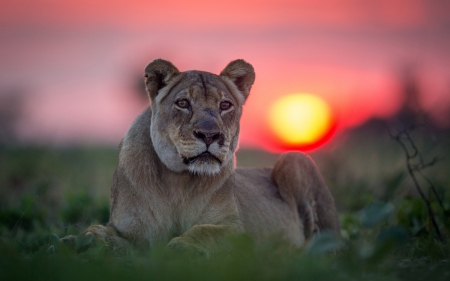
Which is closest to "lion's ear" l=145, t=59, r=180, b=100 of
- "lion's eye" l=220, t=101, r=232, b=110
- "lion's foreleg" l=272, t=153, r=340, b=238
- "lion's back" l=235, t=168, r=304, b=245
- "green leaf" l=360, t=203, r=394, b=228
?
"lion's eye" l=220, t=101, r=232, b=110

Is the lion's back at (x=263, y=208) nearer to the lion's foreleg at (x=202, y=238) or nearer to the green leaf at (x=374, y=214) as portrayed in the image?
the lion's foreleg at (x=202, y=238)

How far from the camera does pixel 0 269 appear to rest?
11.4 feet

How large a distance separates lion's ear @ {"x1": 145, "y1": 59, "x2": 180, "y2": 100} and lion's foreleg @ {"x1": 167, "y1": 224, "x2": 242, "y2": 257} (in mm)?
1455

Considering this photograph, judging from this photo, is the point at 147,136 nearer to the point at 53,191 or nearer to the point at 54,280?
the point at 54,280

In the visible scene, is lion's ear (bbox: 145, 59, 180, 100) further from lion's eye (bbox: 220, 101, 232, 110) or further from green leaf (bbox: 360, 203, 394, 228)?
green leaf (bbox: 360, 203, 394, 228)

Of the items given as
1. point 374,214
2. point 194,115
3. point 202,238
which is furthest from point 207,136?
point 374,214

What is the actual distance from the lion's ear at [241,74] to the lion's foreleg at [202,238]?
5.36ft

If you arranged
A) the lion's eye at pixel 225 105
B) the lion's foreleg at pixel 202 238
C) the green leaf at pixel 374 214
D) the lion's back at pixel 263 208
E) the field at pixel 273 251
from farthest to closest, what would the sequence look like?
the lion's back at pixel 263 208 < the lion's eye at pixel 225 105 < the lion's foreleg at pixel 202 238 < the green leaf at pixel 374 214 < the field at pixel 273 251

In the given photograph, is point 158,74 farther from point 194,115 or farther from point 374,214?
point 374,214

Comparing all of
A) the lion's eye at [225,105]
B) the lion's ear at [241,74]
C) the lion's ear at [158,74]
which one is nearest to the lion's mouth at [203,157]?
the lion's eye at [225,105]

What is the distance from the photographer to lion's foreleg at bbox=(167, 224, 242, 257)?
4460 millimetres

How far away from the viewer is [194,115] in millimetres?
5281

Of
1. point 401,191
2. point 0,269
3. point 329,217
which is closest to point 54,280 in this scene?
point 0,269

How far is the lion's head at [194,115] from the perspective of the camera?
16.6ft
